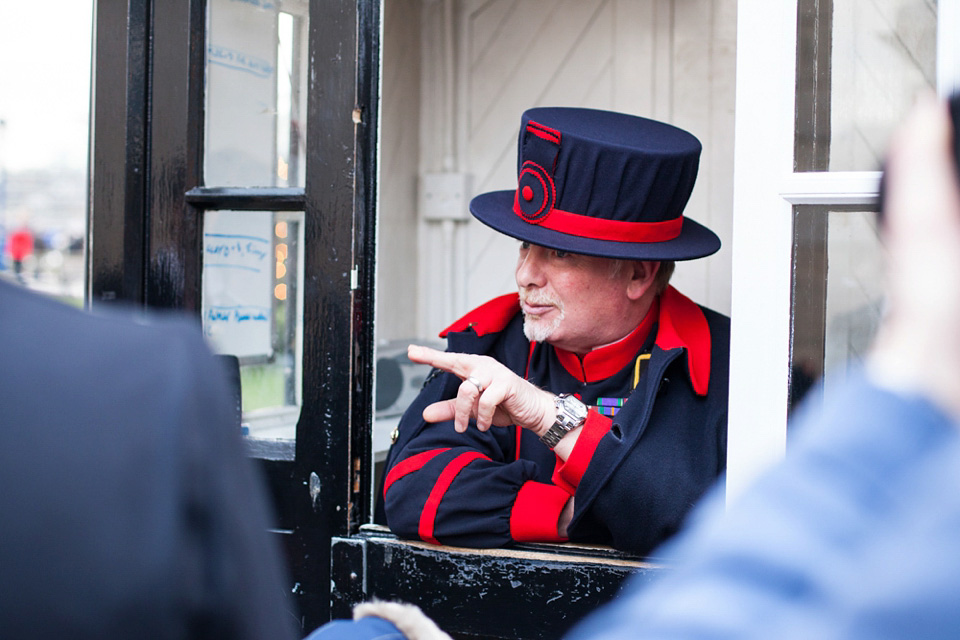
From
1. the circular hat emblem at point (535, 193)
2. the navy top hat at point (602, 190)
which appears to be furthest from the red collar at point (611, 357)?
the circular hat emblem at point (535, 193)

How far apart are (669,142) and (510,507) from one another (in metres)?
0.83

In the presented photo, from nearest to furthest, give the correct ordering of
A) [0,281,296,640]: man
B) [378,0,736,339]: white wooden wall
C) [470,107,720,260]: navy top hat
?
1. [0,281,296,640]: man
2. [470,107,720,260]: navy top hat
3. [378,0,736,339]: white wooden wall

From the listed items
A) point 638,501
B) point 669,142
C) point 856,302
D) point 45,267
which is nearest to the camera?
point 856,302

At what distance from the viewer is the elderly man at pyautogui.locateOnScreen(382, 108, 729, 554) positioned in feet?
5.97

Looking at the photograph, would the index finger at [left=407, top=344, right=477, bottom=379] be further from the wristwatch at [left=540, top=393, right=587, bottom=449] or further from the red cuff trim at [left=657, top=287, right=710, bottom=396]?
the red cuff trim at [left=657, top=287, right=710, bottom=396]

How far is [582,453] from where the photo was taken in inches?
73.1

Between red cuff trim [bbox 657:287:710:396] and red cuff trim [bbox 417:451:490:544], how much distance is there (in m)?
0.45

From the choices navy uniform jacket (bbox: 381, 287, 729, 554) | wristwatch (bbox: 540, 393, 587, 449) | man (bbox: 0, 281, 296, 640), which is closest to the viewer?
man (bbox: 0, 281, 296, 640)

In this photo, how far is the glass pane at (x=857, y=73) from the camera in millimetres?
1379

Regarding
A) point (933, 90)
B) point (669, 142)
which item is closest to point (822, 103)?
point (933, 90)

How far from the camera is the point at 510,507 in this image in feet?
6.07

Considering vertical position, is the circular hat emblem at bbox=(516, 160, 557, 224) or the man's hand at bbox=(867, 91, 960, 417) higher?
the circular hat emblem at bbox=(516, 160, 557, 224)

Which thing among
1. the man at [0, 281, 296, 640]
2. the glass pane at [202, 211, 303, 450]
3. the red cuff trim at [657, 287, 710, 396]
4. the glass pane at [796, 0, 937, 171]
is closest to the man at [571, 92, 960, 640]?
the man at [0, 281, 296, 640]

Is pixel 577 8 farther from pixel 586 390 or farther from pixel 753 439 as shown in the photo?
pixel 753 439
